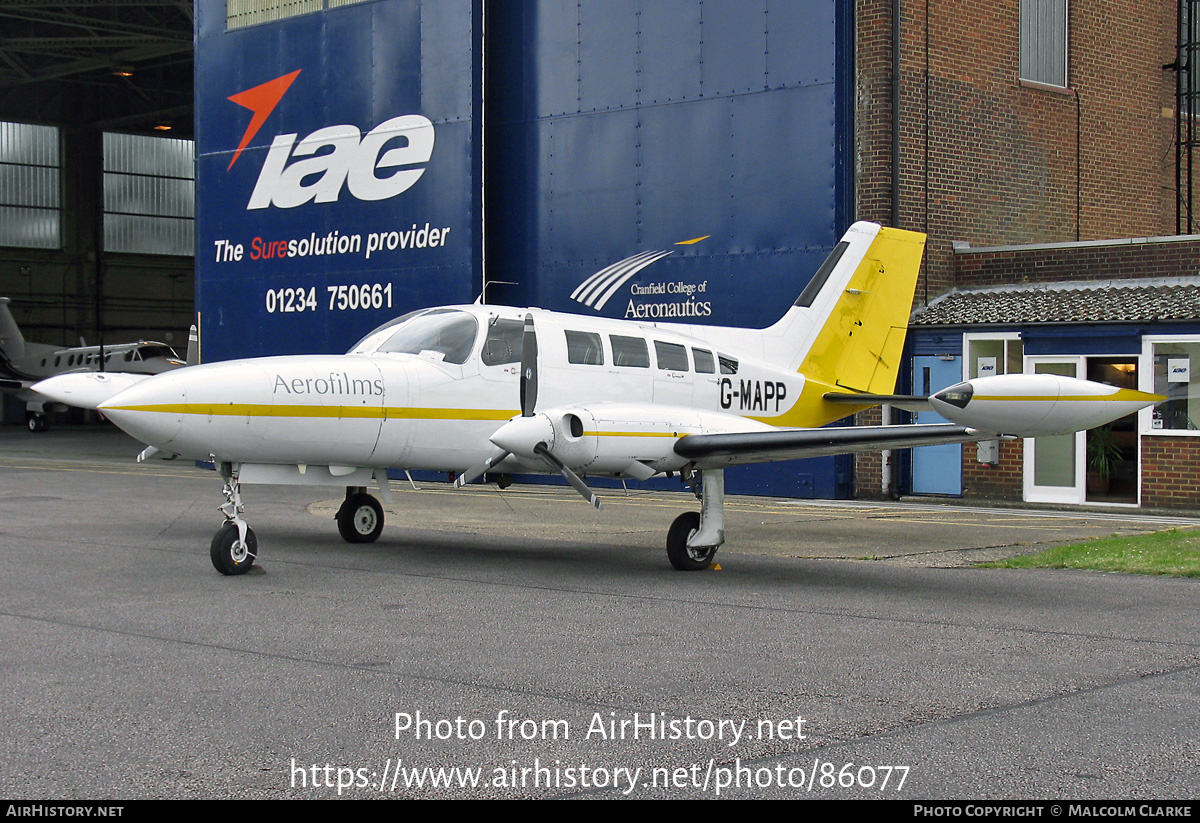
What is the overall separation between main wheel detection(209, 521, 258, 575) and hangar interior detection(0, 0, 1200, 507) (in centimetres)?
1128

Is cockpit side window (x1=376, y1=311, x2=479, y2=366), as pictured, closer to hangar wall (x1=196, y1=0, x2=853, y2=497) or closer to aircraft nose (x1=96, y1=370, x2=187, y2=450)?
aircraft nose (x1=96, y1=370, x2=187, y2=450)

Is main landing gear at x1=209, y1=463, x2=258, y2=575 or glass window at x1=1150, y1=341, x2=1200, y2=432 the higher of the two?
glass window at x1=1150, y1=341, x2=1200, y2=432

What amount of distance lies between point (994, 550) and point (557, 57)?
13.6m

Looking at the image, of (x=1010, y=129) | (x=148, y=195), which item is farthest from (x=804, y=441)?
(x=148, y=195)

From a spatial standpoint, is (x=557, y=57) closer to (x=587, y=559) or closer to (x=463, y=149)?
(x=463, y=149)

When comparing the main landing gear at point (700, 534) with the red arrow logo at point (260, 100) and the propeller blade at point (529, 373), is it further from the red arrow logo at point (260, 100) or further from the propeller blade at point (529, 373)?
the red arrow logo at point (260, 100)

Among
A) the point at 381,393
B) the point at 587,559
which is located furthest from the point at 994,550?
the point at 381,393

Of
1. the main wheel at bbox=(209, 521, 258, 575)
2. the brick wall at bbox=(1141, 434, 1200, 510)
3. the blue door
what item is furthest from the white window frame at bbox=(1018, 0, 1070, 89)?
the main wheel at bbox=(209, 521, 258, 575)

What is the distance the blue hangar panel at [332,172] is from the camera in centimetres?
2377

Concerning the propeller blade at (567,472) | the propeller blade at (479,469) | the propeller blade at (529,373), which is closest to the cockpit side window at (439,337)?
the propeller blade at (529,373)

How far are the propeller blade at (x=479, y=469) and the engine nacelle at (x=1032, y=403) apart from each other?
415 centimetres

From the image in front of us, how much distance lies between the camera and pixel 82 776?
5203 mm

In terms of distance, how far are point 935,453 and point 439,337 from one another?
10.7 meters

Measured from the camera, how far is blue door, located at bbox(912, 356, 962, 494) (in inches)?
798
